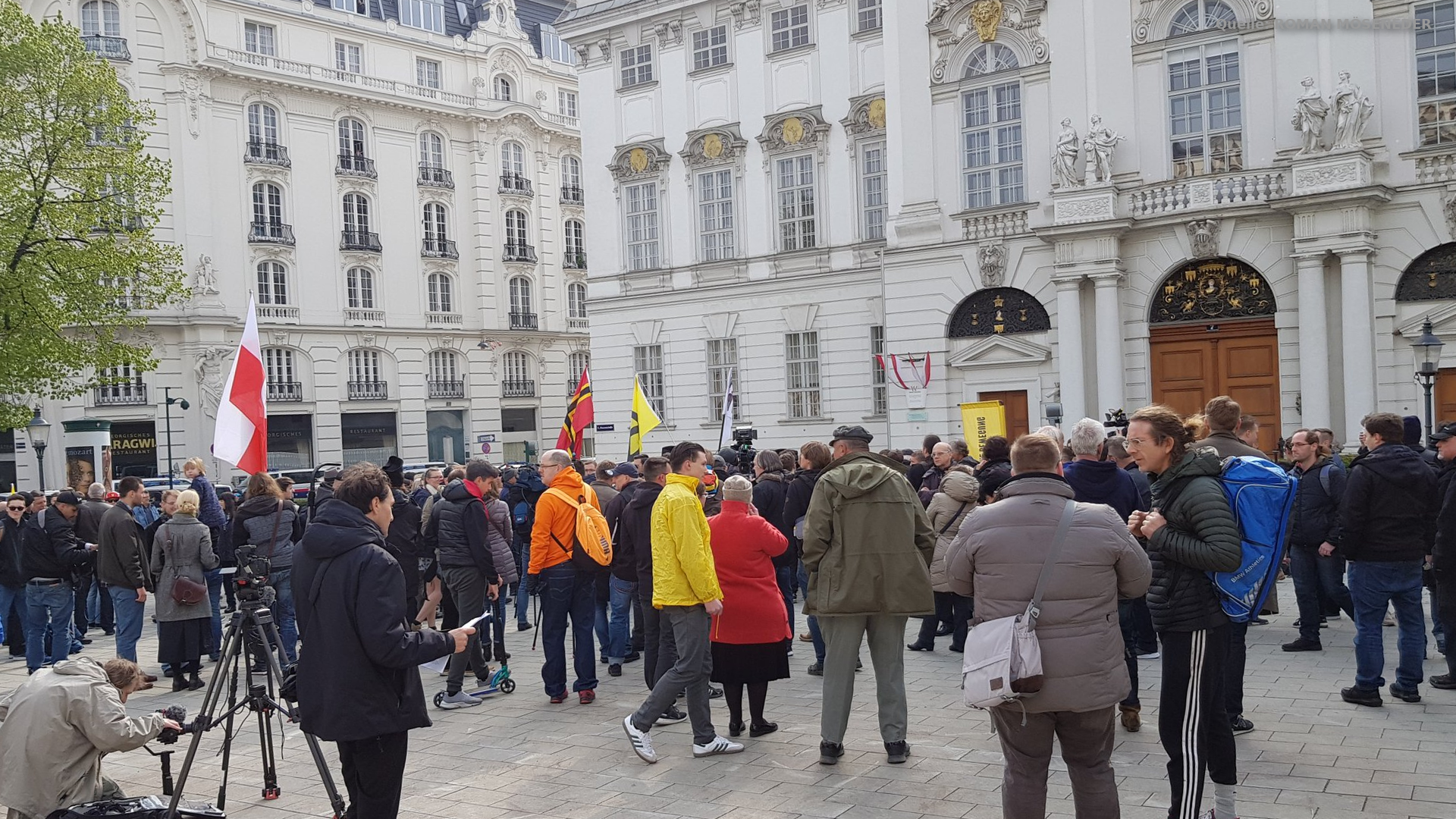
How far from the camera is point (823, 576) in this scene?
7.76 m

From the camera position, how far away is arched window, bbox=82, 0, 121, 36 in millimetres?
41500

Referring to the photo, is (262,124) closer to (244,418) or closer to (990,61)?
(990,61)

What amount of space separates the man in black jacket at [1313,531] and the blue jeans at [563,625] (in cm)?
612

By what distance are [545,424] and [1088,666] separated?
49490 millimetres

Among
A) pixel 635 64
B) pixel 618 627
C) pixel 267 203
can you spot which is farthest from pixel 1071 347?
pixel 267 203

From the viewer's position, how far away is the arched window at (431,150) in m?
49.6

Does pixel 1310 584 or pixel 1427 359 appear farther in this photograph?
pixel 1427 359

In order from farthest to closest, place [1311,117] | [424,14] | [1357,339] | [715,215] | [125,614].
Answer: [424,14] < [715,215] < [1311,117] < [1357,339] < [125,614]

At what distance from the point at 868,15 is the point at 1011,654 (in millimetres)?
27435

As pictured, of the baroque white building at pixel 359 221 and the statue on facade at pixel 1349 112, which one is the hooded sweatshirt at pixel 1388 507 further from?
the baroque white building at pixel 359 221

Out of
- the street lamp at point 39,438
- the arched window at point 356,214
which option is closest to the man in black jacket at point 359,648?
the street lamp at point 39,438

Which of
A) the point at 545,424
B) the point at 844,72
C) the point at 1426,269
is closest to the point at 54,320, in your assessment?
the point at 844,72

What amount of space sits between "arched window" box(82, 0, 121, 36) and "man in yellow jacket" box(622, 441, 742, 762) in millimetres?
42145

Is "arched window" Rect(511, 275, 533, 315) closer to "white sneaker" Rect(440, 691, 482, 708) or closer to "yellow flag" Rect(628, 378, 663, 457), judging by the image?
"yellow flag" Rect(628, 378, 663, 457)
